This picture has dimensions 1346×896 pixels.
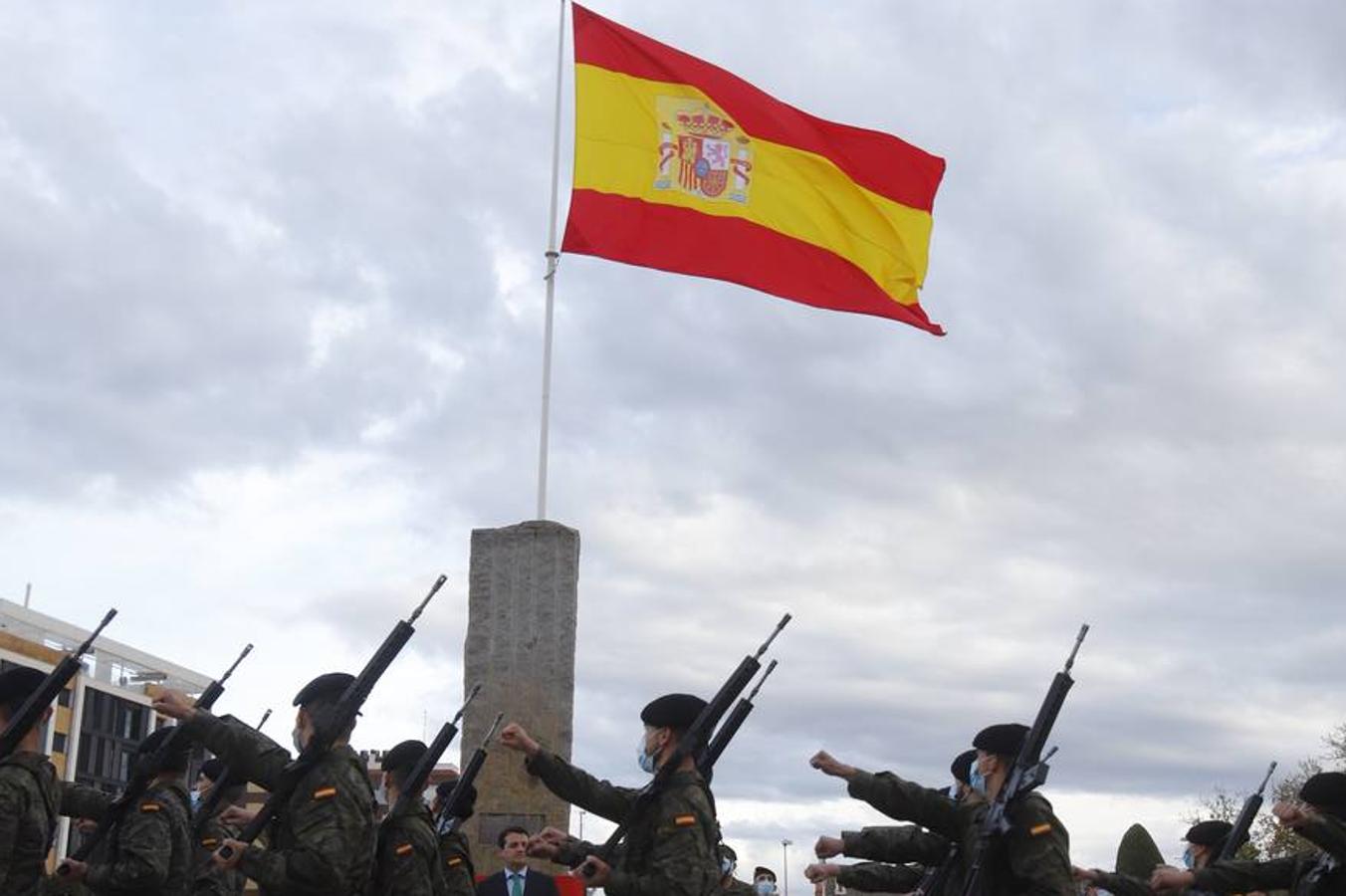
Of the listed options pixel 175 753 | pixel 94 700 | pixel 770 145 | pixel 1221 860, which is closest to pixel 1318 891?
pixel 1221 860

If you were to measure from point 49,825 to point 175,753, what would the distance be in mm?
1731

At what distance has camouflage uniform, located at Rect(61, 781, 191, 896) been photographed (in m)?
10.4

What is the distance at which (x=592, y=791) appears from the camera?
10195 millimetres

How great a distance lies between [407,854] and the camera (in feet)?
35.3

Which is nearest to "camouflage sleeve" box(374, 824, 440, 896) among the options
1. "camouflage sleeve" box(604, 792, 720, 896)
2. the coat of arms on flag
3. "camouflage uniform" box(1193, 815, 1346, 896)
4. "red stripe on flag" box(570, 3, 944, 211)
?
"camouflage sleeve" box(604, 792, 720, 896)

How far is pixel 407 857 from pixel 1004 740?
3.82m

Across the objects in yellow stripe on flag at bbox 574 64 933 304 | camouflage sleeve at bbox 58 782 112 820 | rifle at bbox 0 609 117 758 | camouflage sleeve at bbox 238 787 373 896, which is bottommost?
camouflage sleeve at bbox 238 787 373 896

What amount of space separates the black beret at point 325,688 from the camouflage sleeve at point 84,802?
2603mm

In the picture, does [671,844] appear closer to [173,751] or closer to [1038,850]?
[1038,850]

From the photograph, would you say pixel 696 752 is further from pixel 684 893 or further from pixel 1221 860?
pixel 1221 860

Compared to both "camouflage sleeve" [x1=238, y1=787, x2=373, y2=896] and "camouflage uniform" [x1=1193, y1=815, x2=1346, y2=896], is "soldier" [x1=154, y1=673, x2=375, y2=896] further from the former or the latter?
"camouflage uniform" [x1=1193, y1=815, x2=1346, y2=896]

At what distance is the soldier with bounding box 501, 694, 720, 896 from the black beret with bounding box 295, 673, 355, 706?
92cm

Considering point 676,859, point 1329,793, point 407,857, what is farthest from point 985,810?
point 407,857

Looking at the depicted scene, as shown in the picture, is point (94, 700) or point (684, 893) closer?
point (684, 893)
